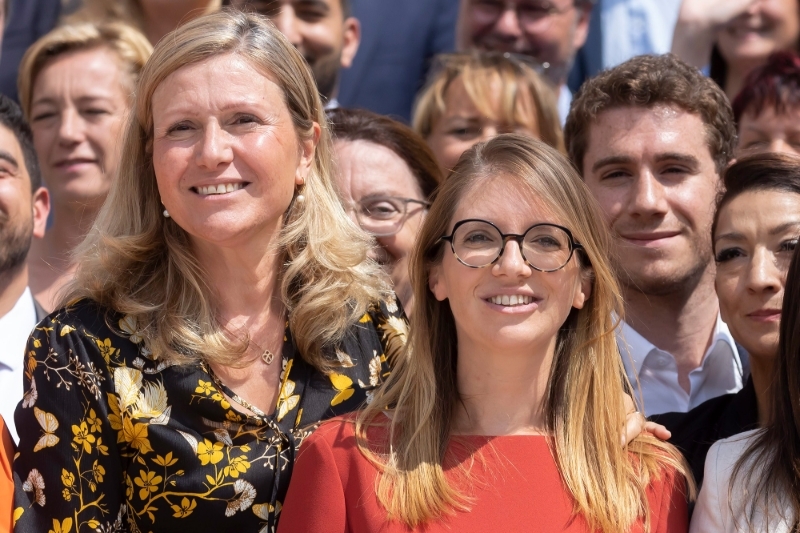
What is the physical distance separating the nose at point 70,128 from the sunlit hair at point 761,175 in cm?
260

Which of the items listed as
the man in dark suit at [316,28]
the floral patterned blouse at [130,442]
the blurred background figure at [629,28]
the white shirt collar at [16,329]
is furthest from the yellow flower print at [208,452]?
the blurred background figure at [629,28]

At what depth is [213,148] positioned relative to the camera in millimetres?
2918

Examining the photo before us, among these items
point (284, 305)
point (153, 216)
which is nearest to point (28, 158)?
point (153, 216)

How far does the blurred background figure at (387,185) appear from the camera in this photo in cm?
403

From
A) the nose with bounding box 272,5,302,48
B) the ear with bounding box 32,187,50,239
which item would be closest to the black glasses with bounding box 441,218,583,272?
the ear with bounding box 32,187,50,239

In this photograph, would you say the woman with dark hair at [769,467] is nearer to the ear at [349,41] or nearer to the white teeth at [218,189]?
the white teeth at [218,189]

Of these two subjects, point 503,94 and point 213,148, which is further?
point 503,94

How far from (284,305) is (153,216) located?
0.45m

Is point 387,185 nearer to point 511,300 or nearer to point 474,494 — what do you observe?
point 511,300

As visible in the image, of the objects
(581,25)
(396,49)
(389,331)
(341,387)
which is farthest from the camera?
(396,49)

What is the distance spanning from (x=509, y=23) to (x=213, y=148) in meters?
2.66

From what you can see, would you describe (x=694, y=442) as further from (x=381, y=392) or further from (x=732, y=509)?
(x=381, y=392)

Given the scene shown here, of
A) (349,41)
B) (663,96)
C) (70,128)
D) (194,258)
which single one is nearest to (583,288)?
(194,258)

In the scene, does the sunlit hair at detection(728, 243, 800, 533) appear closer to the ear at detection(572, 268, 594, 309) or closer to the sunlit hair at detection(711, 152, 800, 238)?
the ear at detection(572, 268, 594, 309)
